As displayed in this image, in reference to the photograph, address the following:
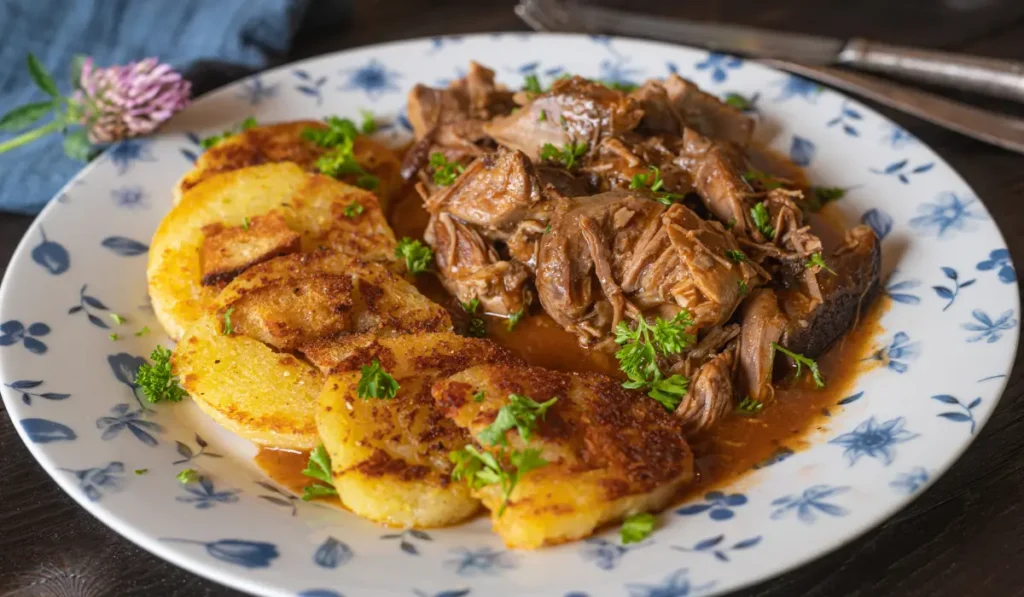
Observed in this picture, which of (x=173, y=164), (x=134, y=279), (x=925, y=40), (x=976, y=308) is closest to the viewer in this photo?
(x=976, y=308)

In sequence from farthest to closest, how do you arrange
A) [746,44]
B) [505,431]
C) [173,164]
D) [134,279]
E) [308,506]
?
[746,44] < [173,164] < [134,279] < [308,506] < [505,431]

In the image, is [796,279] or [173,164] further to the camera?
[173,164]

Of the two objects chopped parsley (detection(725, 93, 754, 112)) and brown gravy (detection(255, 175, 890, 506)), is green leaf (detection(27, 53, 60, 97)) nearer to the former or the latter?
brown gravy (detection(255, 175, 890, 506))

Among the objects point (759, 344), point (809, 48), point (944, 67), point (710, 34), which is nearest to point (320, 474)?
point (759, 344)

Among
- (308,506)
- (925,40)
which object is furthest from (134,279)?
(925,40)

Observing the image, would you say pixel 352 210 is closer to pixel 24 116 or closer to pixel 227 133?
pixel 227 133

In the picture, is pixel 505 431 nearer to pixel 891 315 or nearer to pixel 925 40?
pixel 891 315
